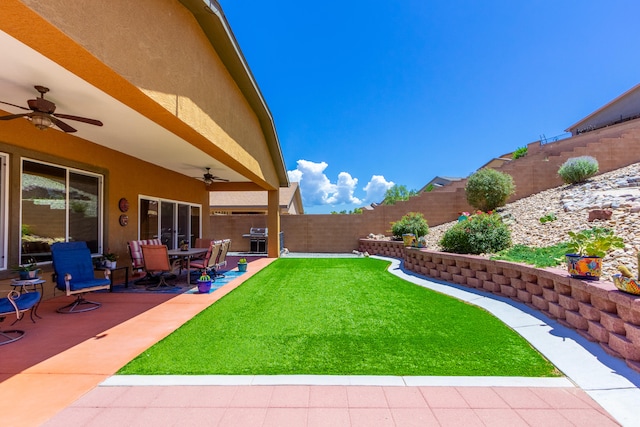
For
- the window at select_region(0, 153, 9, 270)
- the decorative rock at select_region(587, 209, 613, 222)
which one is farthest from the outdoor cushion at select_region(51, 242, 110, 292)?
the decorative rock at select_region(587, 209, 613, 222)

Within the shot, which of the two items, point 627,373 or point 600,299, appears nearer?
point 627,373

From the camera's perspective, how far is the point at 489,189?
507 inches

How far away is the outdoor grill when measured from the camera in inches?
617

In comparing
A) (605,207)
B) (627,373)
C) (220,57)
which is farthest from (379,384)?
(605,207)

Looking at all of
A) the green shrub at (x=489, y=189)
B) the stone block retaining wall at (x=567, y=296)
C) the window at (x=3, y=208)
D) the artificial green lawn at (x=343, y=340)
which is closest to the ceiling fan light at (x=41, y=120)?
the window at (x=3, y=208)

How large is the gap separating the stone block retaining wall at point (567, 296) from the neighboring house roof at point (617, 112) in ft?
98.1

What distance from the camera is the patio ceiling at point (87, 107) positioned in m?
3.59

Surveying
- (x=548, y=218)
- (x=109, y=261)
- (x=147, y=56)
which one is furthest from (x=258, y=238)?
(x=147, y=56)

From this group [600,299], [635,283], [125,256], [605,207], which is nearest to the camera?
[635,283]

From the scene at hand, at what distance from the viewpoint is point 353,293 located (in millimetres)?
6770

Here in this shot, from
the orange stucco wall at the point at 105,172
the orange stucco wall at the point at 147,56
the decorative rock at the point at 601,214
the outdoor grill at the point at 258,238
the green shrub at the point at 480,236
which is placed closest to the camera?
the orange stucco wall at the point at 147,56

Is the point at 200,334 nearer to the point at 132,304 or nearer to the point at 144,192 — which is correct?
the point at 132,304

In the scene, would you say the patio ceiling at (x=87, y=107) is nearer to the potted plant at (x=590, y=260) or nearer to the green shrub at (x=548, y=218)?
the potted plant at (x=590, y=260)

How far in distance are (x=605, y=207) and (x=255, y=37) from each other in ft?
43.1
